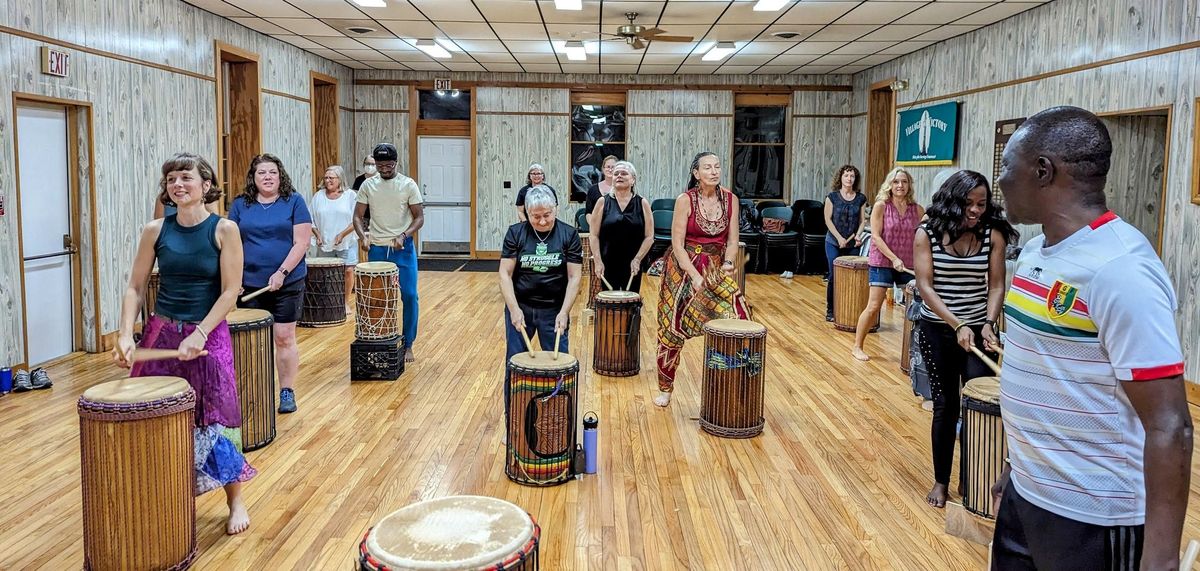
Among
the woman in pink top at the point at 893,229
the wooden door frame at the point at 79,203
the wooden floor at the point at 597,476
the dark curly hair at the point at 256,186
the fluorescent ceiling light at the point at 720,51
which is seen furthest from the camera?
the fluorescent ceiling light at the point at 720,51

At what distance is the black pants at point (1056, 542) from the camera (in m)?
1.59

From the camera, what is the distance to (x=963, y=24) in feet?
28.0

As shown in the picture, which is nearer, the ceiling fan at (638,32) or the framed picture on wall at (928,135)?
the ceiling fan at (638,32)

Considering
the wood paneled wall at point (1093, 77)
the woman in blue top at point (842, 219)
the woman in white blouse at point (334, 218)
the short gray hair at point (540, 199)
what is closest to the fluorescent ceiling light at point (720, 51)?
the wood paneled wall at point (1093, 77)

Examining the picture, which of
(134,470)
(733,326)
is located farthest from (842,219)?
(134,470)

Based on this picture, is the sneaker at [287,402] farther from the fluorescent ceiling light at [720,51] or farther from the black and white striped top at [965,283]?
the fluorescent ceiling light at [720,51]

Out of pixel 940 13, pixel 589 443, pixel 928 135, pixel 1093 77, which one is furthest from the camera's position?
pixel 928 135

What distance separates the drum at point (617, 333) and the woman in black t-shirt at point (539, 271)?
66.6 inches

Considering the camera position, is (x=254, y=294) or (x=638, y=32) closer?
(x=254, y=294)

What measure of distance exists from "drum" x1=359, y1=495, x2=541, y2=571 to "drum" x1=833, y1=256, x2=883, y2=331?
20.7ft

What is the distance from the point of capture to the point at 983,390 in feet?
11.5

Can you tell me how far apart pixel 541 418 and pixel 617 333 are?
237 cm

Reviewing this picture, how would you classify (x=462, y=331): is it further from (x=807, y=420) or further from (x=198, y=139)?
(x=807, y=420)

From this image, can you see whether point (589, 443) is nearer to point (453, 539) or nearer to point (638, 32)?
point (453, 539)
